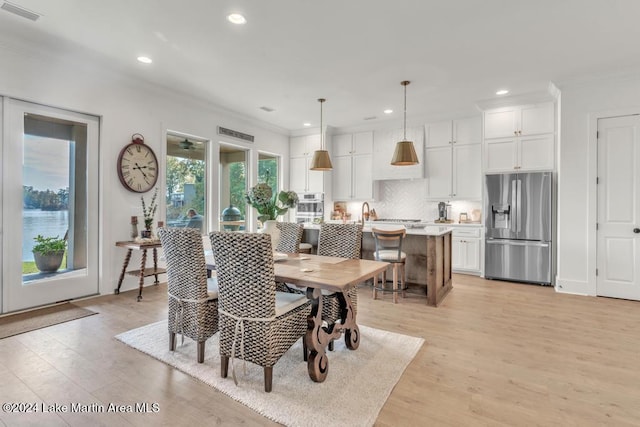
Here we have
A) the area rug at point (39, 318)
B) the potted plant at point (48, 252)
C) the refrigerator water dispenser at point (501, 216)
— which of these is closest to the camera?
the area rug at point (39, 318)

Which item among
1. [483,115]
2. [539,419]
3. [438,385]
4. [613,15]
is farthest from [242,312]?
[483,115]

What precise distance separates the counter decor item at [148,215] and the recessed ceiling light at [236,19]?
2.71m

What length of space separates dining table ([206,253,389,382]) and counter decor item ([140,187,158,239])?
206 cm

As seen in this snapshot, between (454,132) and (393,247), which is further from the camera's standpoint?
(454,132)

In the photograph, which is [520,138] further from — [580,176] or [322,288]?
[322,288]

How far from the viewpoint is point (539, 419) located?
71.4 inches

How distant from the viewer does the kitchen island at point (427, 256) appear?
3871 millimetres

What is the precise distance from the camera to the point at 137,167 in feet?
14.6

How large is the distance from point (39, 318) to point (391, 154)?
19.2ft

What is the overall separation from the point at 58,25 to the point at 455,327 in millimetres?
4784

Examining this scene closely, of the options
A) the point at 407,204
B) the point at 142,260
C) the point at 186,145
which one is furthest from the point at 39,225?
the point at 407,204

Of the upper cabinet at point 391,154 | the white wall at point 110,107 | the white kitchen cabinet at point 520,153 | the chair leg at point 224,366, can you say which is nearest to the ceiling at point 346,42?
the white wall at point 110,107

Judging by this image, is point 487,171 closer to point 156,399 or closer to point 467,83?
point 467,83

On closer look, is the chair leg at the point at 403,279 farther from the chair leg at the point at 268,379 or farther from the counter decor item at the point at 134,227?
the counter decor item at the point at 134,227
